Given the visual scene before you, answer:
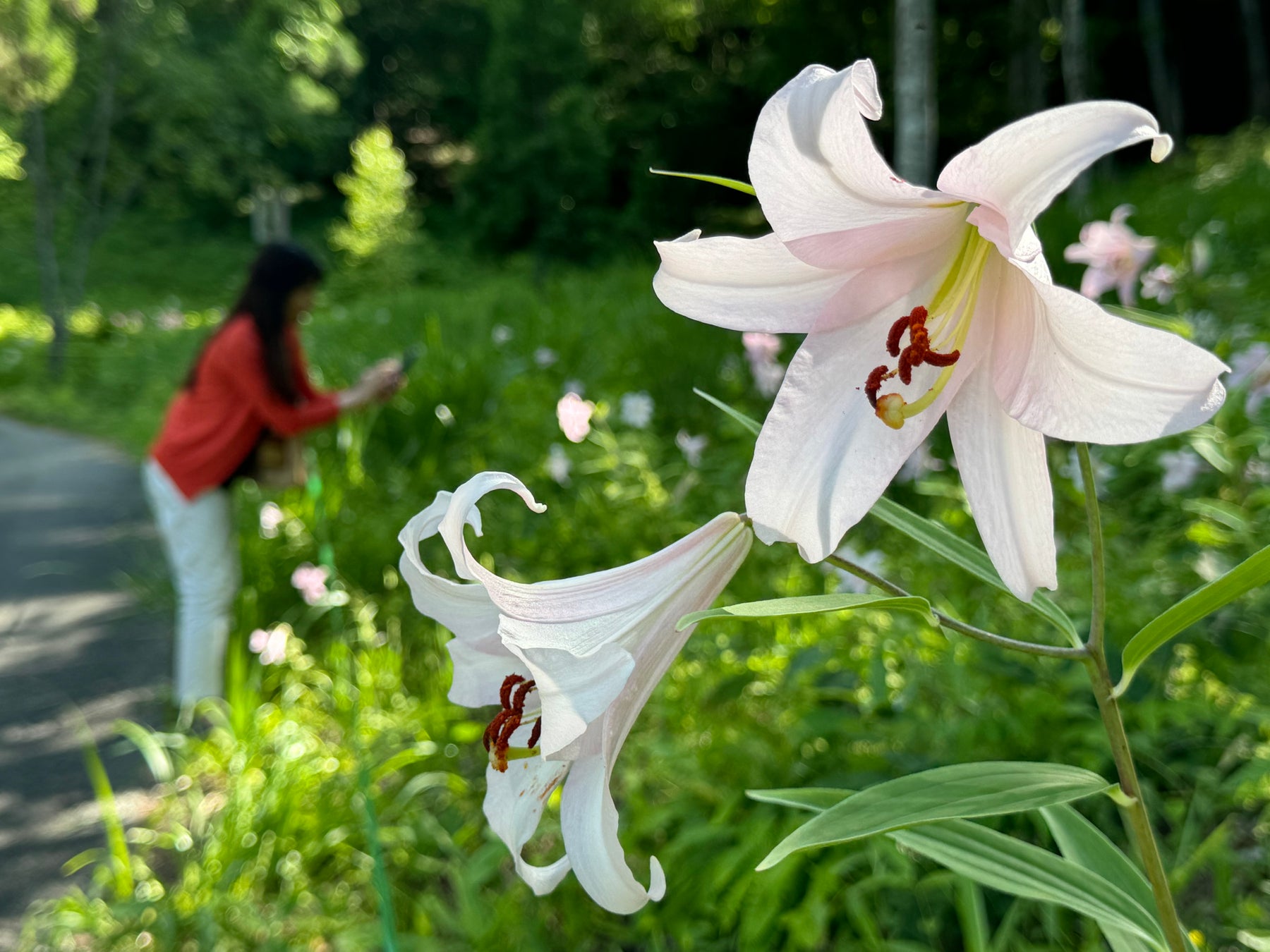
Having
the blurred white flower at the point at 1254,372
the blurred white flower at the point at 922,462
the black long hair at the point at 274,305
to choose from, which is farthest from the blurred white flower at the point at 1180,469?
the black long hair at the point at 274,305

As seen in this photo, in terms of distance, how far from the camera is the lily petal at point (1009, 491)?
50 centimetres

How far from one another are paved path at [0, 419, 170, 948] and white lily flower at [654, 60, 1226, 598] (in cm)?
234

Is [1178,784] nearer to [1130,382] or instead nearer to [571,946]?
[571,946]

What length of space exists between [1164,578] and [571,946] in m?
1.27

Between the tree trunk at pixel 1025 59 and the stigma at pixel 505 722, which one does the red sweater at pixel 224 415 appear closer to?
the stigma at pixel 505 722

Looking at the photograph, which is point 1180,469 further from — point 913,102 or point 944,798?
point 944,798

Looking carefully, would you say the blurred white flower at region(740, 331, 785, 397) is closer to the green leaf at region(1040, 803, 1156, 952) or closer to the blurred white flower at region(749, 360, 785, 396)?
the blurred white flower at region(749, 360, 785, 396)

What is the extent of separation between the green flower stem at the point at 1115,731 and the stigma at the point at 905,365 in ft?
0.28

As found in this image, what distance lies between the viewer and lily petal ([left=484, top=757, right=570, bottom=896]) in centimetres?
57

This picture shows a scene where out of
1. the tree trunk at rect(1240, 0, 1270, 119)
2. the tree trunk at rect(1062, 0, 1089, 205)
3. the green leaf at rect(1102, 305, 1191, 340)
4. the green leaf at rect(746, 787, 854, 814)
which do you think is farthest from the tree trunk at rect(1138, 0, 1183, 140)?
the green leaf at rect(746, 787, 854, 814)

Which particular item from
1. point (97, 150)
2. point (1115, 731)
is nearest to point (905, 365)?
point (1115, 731)

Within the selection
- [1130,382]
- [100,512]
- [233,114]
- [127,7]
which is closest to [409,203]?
[233,114]

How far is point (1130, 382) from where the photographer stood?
450mm

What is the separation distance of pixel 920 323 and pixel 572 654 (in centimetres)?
26
